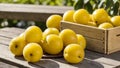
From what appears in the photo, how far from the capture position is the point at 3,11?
278 cm

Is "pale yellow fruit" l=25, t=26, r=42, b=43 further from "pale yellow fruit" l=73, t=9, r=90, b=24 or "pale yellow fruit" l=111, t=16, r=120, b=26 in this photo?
"pale yellow fruit" l=111, t=16, r=120, b=26

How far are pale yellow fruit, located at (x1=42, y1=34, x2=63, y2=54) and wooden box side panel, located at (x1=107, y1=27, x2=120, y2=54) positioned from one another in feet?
0.83

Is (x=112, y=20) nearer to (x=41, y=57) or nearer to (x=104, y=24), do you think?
(x=104, y=24)

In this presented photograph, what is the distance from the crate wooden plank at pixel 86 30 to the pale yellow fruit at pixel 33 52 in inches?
12.4

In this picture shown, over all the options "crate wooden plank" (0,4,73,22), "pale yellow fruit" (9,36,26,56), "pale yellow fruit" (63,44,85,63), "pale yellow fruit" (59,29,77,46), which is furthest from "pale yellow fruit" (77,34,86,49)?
"crate wooden plank" (0,4,73,22)

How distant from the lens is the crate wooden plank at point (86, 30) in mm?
1539

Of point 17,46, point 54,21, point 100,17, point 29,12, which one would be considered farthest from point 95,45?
point 29,12

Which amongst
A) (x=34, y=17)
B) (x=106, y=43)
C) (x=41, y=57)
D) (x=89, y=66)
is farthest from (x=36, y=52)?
(x=34, y=17)

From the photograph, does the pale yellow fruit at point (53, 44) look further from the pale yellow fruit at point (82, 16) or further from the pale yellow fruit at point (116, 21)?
the pale yellow fruit at point (116, 21)

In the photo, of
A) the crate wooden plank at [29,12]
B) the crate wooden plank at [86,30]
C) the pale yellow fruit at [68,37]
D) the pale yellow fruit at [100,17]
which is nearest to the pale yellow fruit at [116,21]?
the pale yellow fruit at [100,17]

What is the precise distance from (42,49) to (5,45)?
0.29 m

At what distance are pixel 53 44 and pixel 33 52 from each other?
122mm

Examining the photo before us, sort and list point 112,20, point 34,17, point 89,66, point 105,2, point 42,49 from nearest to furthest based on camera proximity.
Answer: point 89,66, point 42,49, point 112,20, point 105,2, point 34,17

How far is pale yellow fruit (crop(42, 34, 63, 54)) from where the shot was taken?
1451 millimetres
